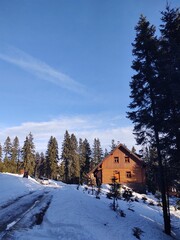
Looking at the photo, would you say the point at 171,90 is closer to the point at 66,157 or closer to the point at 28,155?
the point at 66,157

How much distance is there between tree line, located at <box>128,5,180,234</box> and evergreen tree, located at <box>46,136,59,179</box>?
5782 cm

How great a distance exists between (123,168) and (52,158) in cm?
3409

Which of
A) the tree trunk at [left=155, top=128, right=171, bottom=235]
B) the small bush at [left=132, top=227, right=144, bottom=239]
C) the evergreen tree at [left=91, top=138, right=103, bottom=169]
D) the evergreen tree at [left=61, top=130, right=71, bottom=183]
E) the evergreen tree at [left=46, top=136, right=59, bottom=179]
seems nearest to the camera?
the small bush at [left=132, top=227, right=144, bottom=239]

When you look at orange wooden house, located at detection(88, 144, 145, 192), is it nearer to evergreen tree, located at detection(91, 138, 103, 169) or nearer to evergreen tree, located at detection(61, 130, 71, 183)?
evergreen tree, located at detection(61, 130, 71, 183)

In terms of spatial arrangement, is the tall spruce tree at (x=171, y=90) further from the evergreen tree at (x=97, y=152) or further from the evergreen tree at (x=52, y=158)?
the evergreen tree at (x=97, y=152)

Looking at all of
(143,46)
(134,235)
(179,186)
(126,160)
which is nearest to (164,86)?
(143,46)

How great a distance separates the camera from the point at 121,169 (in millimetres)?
44250

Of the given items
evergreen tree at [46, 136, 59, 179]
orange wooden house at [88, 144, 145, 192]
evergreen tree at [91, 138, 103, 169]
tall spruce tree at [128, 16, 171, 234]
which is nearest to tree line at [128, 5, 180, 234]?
tall spruce tree at [128, 16, 171, 234]

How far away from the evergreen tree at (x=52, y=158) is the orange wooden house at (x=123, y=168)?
99.8 ft

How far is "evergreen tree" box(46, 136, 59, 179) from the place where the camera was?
240ft

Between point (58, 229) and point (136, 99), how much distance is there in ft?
38.1

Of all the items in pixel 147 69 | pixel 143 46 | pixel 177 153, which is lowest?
pixel 177 153

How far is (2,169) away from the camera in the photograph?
175 ft

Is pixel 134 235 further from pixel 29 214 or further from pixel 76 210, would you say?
pixel 29 214
